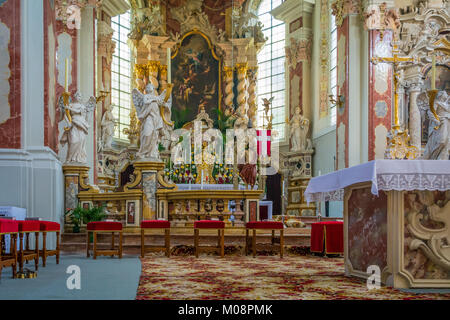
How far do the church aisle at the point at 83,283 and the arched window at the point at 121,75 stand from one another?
1429 cm

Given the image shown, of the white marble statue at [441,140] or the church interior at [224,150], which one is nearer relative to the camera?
the church interior at [224,150]

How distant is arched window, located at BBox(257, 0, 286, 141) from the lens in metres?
22.3

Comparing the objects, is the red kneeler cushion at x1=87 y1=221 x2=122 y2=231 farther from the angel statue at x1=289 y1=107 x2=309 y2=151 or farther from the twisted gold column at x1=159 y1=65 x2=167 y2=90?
the twisted gold column at x1=159 y1=65 x2=167 y2=90

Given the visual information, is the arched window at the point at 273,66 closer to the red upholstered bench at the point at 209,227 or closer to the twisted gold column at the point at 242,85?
the twisted gold column at the point at 242,85

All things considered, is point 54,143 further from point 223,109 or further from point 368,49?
point 223,109

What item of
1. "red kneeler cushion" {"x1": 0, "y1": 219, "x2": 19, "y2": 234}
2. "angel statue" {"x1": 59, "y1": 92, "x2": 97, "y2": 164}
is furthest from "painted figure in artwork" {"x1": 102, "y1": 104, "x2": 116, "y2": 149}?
"red kneeler cushion" {"x1": 0, "y1": 219, "x2": 19, "y2": 234}

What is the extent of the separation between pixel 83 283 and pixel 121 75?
680 inches

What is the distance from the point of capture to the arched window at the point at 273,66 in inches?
880

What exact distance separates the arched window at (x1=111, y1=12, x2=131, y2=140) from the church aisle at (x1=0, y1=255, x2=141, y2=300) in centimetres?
1429

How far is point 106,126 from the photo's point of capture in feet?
61.3

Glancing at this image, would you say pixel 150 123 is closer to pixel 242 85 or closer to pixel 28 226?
pixel 28 226

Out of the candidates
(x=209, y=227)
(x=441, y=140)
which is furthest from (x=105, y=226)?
(x=441, y=140)

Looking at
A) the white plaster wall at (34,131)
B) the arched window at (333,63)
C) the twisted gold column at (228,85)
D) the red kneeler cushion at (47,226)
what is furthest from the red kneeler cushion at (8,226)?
the twisted gold column at (228,85)

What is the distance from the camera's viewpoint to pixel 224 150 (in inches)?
837
